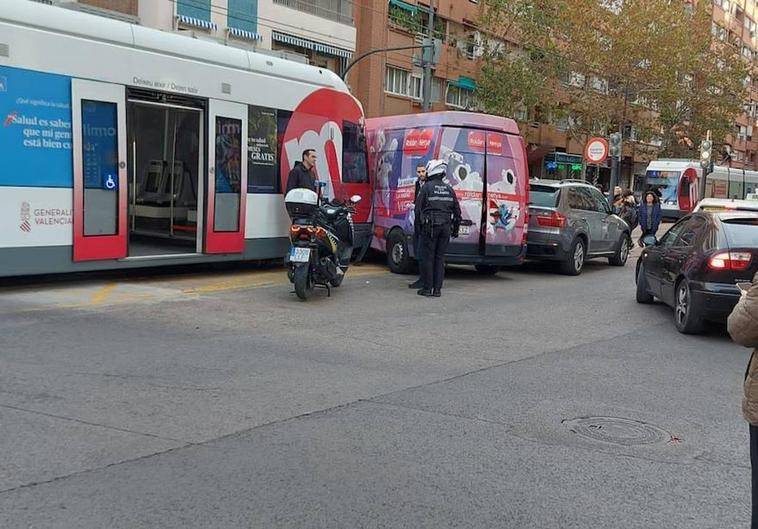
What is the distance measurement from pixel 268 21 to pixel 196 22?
351cm

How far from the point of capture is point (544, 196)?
14.3 meters

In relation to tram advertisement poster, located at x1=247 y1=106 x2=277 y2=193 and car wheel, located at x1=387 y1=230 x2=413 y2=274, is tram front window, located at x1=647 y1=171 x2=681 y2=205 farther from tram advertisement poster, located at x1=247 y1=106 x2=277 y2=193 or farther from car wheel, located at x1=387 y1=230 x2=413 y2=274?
tram advertisement poster, located at x1=247 y1=106 x2=277 y2=193

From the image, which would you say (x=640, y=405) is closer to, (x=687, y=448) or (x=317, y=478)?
(x=687, y=448)

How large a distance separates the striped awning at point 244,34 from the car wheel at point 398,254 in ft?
49.1

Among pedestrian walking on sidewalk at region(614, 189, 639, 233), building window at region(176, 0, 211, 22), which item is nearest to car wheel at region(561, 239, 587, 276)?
pedestrian walking on sidewalk at region(614, 189, 639, 233)

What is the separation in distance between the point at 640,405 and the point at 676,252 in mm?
4334

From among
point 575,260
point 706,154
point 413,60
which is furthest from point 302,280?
point 413,60

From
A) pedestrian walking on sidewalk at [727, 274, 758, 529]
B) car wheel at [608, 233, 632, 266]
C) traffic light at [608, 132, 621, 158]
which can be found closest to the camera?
pedestrian walking on sidewalk at [727, 274, 758, 529]

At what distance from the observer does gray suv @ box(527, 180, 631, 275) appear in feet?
46.1

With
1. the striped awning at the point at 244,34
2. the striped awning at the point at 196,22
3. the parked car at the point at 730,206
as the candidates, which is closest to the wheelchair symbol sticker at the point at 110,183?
the parked car at the point at 730,206

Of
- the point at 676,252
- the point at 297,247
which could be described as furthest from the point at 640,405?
the point at 297,247

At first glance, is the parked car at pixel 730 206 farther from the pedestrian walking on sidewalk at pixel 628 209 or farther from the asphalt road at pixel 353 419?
the pedestrian walking on sidewalk at pixel 628 209

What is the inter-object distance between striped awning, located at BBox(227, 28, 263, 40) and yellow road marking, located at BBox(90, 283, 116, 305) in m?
17.3

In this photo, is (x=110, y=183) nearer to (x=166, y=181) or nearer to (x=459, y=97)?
(x=166, y=181)
